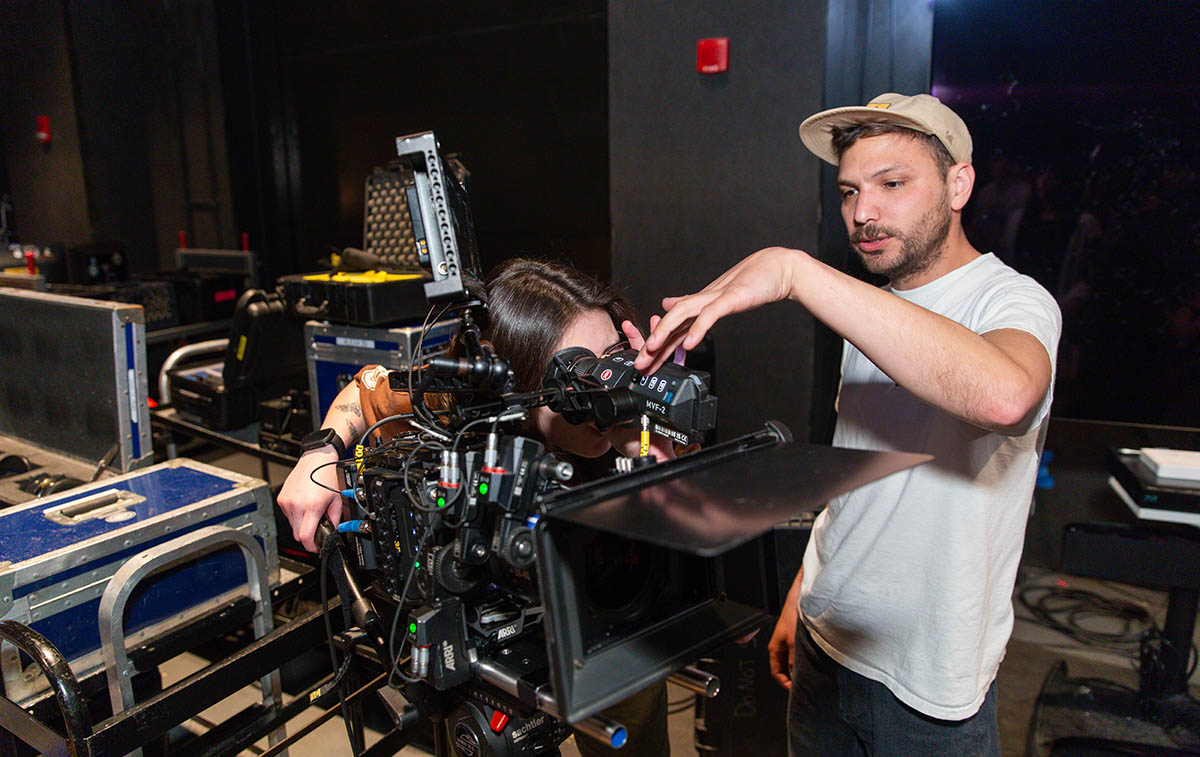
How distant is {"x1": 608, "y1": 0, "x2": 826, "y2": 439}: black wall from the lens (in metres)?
2.46

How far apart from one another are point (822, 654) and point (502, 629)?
681mm

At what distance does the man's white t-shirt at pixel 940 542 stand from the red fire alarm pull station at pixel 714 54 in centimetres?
150

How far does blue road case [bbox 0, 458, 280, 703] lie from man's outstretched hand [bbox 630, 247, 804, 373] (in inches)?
39.0

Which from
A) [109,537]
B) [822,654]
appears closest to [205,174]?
[109,537]

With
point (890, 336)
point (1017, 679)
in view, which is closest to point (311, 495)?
point (890, 336)

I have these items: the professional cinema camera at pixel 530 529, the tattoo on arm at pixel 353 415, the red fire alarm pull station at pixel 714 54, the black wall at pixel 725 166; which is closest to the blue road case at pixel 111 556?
the tattoo on arm at pixel 353 415

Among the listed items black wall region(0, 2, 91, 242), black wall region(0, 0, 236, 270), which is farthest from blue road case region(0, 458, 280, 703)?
black wall region(0, 2, 91, 242)

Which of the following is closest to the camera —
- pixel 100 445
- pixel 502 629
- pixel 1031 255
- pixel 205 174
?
pixel 502 629

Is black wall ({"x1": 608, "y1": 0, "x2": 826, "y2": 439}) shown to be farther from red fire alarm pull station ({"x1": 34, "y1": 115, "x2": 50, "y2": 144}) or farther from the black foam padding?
red fire alarm pull station ({"x1": 34, "y1": 115, "x2": 50, "y2": 144})

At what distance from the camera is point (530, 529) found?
78 cm

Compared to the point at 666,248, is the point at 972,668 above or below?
below

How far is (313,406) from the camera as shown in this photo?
2271mm

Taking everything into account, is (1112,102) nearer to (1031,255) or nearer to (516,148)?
(1031,255)

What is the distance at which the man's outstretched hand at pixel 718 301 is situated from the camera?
2.81 ft
